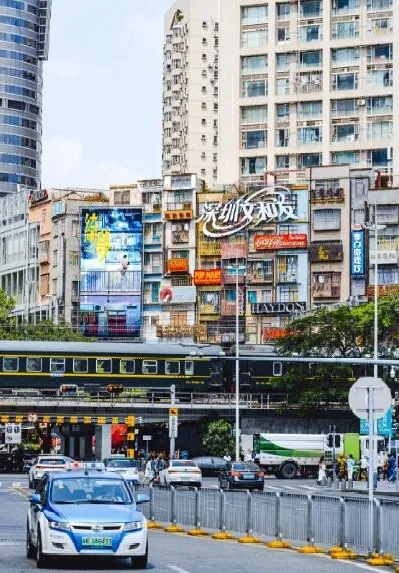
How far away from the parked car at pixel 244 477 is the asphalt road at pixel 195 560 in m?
32.1

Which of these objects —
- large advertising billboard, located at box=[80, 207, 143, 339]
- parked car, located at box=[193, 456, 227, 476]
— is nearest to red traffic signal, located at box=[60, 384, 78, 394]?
parked car, located at box=[193, 456, 227, 476]

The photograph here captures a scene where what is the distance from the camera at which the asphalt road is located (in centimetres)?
2581

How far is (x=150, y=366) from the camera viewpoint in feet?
325

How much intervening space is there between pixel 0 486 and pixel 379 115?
2931 inches

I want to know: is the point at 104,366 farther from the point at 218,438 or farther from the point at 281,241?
the point at 281,241

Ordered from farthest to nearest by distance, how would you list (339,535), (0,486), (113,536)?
(0,486) → (339,535) → (113,536)

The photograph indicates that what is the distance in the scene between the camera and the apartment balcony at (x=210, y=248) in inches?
5157

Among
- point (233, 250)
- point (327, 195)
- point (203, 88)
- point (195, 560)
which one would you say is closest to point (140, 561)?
point (195, 560)

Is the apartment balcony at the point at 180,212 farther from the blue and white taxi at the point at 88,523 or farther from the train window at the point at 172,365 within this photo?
the blue and white taxi at the point at 88,523

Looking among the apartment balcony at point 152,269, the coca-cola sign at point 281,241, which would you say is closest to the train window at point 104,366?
the coca-cola sign at point 281,241

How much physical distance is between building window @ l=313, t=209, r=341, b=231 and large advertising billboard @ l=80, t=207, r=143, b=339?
47.9 feet

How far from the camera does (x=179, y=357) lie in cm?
9912

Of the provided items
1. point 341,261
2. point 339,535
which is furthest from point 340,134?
point 339,535

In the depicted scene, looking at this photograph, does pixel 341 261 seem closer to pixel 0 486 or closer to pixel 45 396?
pixel 45 396
